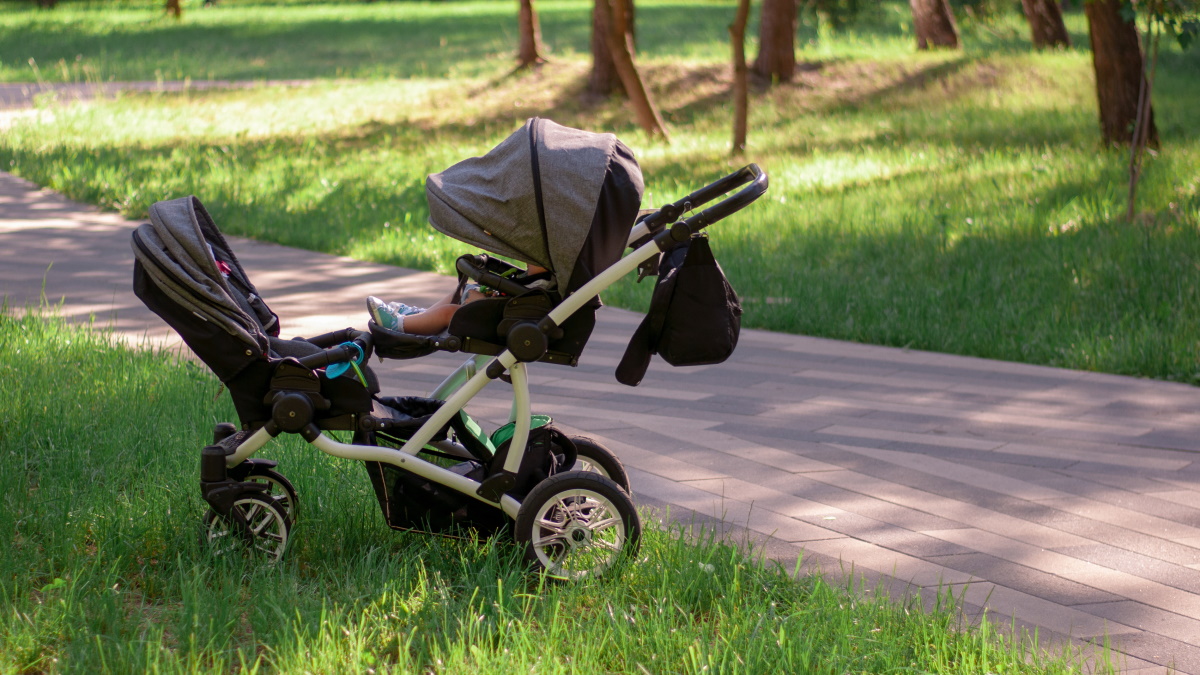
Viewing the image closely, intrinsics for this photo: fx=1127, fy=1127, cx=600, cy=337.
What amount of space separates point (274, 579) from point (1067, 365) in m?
5.01

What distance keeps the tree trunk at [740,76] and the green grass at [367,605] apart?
9.92m

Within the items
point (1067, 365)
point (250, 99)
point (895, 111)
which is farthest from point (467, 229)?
point (250, 99)

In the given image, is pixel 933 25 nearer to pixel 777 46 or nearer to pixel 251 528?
pixel 777 46

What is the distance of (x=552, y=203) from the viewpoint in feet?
11.3

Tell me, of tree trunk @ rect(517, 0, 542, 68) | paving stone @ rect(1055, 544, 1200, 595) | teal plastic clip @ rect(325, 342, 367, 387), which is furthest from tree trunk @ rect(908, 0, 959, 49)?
teal plastic clip @ rect(325, 342, 367, 387)

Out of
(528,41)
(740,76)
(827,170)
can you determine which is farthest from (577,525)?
(528,41)

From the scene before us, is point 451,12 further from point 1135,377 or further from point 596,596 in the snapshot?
point 596,596

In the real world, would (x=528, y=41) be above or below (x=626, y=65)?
above

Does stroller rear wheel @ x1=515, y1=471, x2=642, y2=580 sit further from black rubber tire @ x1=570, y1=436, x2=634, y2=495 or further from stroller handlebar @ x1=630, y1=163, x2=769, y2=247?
stroller handlebar @ x1=630, y1=163, x2=769, y2=247

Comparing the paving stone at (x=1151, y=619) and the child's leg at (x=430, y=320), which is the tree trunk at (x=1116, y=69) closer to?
the paving stone at (x=1151, y=619)

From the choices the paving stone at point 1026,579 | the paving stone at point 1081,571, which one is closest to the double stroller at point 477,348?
the paving stone at point 1026,579

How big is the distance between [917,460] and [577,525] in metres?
2.10

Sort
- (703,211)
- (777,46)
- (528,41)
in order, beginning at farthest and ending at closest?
(528,41) → (777,46) → (703,211)

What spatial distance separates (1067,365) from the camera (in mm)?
6746
